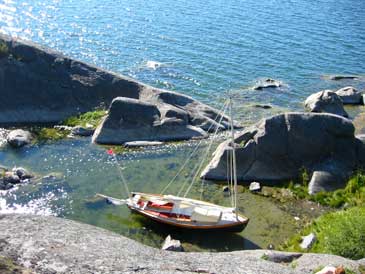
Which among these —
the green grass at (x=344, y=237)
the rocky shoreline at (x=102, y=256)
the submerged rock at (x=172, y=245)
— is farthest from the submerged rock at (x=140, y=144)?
the rocky shoreline at (x=102, y=256)

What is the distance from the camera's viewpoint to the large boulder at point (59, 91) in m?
46.6

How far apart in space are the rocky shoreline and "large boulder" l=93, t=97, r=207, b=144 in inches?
821

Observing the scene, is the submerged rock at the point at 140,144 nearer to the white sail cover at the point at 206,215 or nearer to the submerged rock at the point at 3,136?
the submerged rock at the point at 3,136

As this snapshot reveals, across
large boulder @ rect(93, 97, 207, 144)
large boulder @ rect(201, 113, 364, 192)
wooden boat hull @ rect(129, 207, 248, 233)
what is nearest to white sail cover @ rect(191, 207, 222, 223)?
wooden boat hull @ rect(129, 207, 248, 233)

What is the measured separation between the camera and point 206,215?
31.6m

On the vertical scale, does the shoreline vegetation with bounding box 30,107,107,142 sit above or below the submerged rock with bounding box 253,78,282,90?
below

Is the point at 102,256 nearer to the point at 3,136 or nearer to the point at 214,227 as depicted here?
the point at 214,227

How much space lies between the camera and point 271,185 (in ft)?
124

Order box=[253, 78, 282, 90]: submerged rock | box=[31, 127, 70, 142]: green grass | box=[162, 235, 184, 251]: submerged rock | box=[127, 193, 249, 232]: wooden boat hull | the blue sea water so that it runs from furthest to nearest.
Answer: the blue sea water, box=[253, 78, 282, 90]: submerged rock, box=[31, 127, 70, 142]: green grass, box=[127, 193, 249, 232]: wooden boat hull, box=[162, 235, 184, 251]: submerged rock

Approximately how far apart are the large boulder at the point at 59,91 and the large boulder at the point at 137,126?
84 centimetres

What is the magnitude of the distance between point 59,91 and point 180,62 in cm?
1808

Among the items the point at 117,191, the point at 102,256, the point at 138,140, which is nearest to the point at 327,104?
the point at 138,140

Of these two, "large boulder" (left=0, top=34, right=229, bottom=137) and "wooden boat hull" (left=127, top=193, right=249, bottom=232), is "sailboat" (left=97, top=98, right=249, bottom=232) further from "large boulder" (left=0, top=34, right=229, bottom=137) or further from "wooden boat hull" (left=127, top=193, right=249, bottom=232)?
"large boulder" (left=0, top=34, right=229, bottom=137)

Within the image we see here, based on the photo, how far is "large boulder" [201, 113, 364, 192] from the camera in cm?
3866
